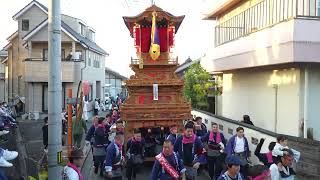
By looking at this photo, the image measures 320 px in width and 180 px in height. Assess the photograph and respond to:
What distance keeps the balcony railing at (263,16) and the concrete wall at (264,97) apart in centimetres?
196

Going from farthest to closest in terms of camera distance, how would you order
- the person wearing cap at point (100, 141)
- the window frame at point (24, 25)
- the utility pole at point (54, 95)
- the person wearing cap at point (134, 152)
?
1. the window frame at point (24, 25)
2. the person wearing cap at point (100, 141)
3. the person wearing cap at point (134, 152)
4. the utility pole at point (54, 95)

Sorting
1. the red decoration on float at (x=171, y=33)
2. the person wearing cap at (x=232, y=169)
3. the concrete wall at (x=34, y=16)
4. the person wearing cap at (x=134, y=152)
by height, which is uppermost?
the concrete wall at (x=34, y=16)

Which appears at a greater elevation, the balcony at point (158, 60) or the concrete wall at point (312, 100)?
the balcony at point (158, 60)

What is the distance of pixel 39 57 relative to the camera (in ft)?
126

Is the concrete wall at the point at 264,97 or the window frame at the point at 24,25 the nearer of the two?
the concrete wall at the point at 264,97

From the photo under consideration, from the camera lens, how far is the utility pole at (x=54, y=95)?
6.95 m

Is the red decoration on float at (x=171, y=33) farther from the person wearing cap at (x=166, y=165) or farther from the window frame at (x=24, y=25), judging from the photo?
the window frame at (x=24, y=25)

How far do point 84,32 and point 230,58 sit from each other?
29.8 metres

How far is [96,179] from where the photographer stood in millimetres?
13492

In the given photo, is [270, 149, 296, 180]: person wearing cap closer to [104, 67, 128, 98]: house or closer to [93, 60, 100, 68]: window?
[93, 60, 100, 68]: window

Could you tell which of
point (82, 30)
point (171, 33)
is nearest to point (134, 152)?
point (171, 33)

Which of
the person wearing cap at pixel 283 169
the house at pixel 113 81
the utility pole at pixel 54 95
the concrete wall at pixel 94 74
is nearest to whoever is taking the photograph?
the utility pole at pixel 54 95

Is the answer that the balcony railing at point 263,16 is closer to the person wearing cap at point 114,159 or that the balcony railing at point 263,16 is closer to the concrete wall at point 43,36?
the person wearing cap at point 114,159

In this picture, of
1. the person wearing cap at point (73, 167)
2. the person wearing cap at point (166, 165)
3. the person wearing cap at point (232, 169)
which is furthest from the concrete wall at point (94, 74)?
the person wearing cap at point (232, 169)
